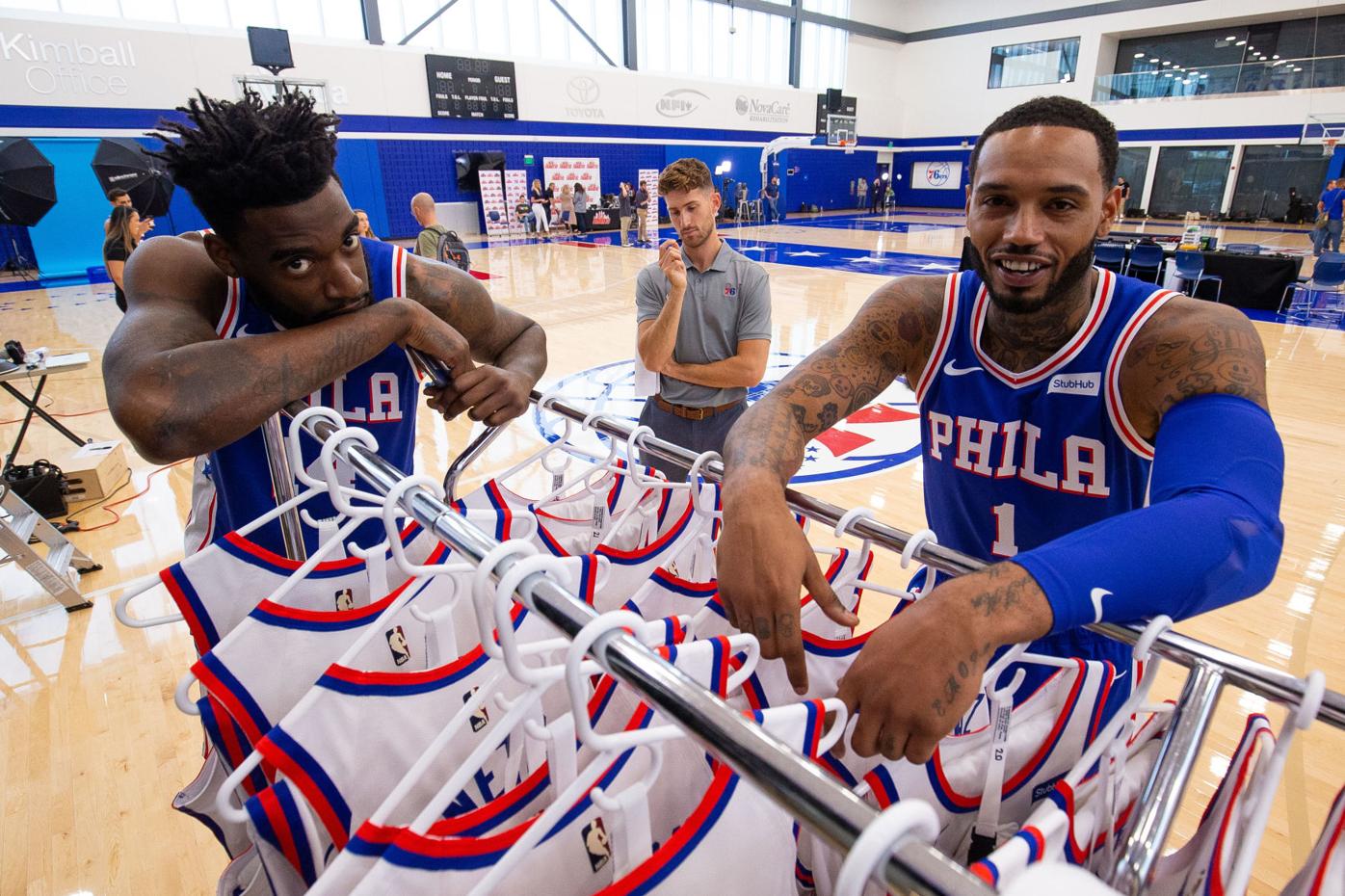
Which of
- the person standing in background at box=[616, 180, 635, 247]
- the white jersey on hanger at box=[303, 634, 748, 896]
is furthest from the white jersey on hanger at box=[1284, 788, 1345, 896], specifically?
the person standing in background at box=[616, 180, 635, 247]

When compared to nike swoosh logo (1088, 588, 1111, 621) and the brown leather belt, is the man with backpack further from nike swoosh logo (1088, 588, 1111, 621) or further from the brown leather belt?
nike swoosh logo (1088, 588, 1111, 621)

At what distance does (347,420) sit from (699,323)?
1645 millimetres

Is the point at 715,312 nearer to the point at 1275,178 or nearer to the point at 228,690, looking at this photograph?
the point at 228,690

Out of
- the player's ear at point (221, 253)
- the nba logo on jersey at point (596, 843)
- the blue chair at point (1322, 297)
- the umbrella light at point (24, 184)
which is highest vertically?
Answer: the umbrella light at point (24, 184)

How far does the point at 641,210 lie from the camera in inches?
764

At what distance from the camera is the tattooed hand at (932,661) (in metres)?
0.76

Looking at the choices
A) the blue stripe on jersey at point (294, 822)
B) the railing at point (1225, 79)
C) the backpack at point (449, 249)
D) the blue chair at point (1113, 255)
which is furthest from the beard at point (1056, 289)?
the railing at point (1225, 79)

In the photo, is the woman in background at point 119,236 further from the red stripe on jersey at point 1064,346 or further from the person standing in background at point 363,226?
the red stripe on jersey at point 1064,346

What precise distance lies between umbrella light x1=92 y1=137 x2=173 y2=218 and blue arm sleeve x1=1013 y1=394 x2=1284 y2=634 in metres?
11.0

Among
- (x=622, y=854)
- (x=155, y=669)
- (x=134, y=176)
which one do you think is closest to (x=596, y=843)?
(x=622, y=854)

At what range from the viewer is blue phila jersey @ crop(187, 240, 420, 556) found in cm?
170

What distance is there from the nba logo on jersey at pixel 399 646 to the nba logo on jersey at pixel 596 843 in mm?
574

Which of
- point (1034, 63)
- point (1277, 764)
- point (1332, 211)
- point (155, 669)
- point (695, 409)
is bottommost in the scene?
point (155, 669)

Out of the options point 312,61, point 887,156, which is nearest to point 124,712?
point 312,61
